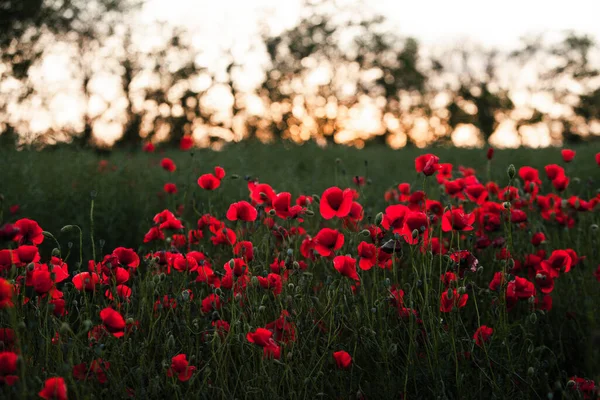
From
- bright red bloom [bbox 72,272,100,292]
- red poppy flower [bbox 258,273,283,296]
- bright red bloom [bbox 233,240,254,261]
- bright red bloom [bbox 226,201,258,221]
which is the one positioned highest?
bright red bloom [bbox 226,201,258,221]

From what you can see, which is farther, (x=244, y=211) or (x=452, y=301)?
(x=244, y=211)

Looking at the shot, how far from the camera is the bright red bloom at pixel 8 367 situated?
148cm

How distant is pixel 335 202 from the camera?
2201 mm

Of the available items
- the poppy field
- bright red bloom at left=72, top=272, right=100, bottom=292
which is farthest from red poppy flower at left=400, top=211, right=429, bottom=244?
bright red bloom at left=72, top=272, right=100, bottom=292

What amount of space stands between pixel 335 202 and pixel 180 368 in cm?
84

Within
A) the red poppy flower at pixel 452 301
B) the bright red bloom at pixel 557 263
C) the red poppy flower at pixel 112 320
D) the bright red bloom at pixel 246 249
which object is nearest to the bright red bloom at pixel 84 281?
the red poppy flower at pixel 112 320

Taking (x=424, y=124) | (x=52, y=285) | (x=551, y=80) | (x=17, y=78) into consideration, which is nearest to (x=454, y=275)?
(x=52, y=285)

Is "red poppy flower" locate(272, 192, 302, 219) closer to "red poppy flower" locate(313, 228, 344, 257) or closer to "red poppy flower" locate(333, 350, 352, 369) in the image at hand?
"red poppy flower" locate(313, 228, 344, 257)

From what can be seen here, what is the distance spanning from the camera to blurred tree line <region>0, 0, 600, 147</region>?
47.1 feet

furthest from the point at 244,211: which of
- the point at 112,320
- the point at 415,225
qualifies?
the point at 112,320

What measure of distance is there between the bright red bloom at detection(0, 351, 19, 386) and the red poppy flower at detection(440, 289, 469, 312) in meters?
1.37

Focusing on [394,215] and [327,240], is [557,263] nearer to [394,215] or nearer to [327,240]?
[394,215]

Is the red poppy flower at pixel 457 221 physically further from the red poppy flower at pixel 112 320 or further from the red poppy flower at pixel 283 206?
the red poppy flower at pixel 112 320

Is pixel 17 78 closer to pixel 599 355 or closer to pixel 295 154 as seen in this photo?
pixel 295 154
